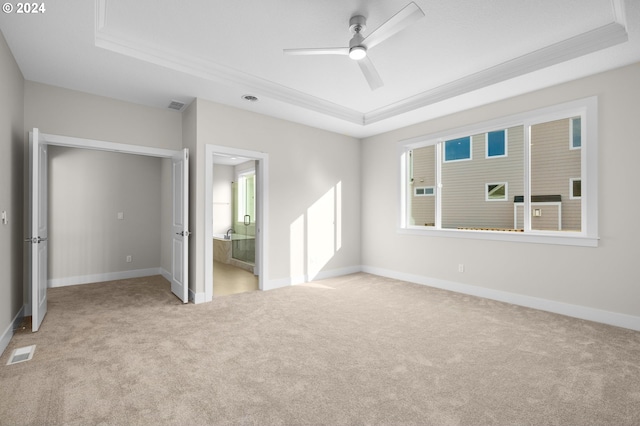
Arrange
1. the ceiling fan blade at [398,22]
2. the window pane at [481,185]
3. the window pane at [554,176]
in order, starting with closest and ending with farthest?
1. the ceiling fan blade at [398,22]
2. the window pane at [554,176]
3. the window pane at [481,185]

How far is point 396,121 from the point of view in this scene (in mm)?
5082

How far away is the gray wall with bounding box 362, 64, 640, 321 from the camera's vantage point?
3.21 meters

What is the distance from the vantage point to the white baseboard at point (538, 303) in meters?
3.23

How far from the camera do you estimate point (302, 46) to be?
10.4 feet

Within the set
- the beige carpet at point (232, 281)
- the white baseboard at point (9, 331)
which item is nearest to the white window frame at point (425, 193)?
the beige carpet at point (232, 281)

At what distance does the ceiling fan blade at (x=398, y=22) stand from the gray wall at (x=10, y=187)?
3.18m

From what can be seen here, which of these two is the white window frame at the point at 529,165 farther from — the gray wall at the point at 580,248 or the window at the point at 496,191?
the window at the point at 496,191

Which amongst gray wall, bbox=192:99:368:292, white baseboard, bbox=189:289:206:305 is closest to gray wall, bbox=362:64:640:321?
gray wall, bbox=192:99:368:292

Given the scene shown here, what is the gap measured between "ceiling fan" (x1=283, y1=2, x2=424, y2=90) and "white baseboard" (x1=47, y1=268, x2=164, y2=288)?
16.3 feet

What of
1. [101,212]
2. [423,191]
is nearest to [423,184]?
[423,191]

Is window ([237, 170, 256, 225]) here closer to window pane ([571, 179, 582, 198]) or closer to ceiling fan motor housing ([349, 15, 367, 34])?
ceiling fan motor housing ([349, 15, 367, 34])

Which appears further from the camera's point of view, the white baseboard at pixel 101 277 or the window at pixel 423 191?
the window at pixel 423 191

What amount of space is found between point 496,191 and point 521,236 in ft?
2.90

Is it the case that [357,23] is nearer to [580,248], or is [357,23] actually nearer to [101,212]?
[580,248]
